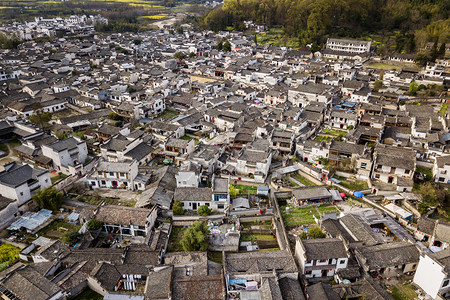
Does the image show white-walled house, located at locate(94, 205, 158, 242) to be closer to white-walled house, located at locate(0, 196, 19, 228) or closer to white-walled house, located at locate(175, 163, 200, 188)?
white-walled house, located at locate(175, 163, 200, 188)

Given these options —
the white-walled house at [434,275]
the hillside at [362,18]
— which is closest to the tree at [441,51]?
the hillside at [362,18]

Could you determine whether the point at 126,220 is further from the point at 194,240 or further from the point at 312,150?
the point at 312,150

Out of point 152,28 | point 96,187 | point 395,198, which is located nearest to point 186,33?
point 152,28

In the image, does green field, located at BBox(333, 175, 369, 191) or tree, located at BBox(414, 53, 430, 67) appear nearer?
green field, located at BBox(333, 175, 369, 191)

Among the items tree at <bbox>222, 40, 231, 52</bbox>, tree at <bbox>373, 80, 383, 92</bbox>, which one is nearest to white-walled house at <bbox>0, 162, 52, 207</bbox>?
tree at <bbox>373, 80, 383, 92</bbox>

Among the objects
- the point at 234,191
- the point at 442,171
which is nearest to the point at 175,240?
the point at 234,191

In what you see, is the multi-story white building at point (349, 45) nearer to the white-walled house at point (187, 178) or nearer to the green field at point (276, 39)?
the green field at point (276, 39)
